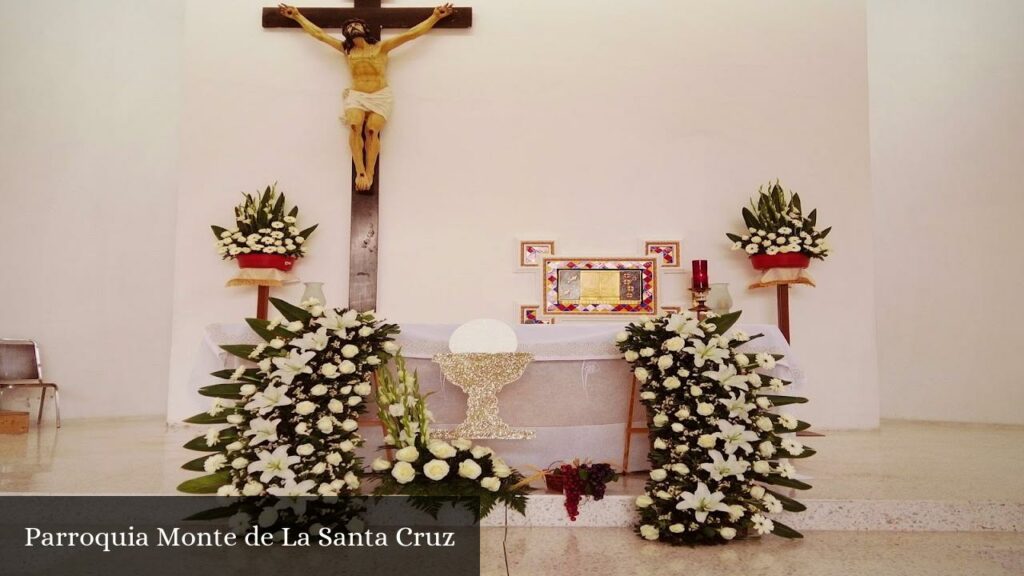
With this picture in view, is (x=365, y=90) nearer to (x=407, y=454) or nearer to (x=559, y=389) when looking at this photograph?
(x=559, y=389)

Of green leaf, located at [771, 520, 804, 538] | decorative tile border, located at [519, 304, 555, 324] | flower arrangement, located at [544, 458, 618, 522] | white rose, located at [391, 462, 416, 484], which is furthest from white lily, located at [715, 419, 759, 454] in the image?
decorative tile border, located at [519, 304, 555, 324]

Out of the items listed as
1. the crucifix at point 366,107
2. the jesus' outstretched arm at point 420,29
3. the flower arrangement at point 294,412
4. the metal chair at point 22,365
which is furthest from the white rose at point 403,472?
the metal chair at point 22,365

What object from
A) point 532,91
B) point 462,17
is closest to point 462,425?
point 532,91

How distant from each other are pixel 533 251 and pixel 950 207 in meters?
3.80

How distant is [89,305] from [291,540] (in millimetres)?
4676

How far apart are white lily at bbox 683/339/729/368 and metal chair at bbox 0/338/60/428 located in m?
5.04

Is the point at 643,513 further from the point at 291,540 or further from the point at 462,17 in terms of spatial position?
the point at 462,17

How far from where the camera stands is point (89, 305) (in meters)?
5.76

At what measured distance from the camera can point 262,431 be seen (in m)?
2.15

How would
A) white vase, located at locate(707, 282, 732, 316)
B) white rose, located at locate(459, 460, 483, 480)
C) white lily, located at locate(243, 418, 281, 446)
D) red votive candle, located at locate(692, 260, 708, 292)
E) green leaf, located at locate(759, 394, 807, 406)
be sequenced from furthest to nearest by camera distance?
red votive candle, located at locate(692, 260, 708, 292) < white vase, located at locate(707, 282, 732, 316) < green leaf, located at locate(759, 394, 807, 406) < white rose, located at locate(459, 460, 483, 480) < white lily, located at locate(243, 418, 281, 446)

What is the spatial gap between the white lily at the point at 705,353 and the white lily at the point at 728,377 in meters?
0.04

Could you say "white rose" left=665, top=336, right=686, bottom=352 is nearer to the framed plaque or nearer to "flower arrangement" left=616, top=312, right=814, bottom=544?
"flower arrangement" left=616, top=312, right=814, bottom=544

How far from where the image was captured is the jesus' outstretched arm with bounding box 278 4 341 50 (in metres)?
4.94

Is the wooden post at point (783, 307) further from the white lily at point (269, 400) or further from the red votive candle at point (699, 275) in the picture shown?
the white lily at point (269, 400)
